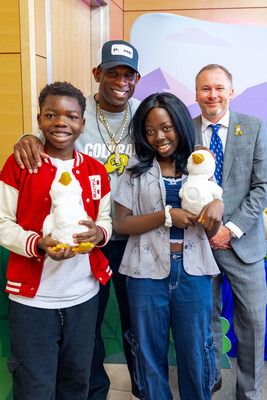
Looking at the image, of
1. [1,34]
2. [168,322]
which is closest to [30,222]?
[168,322]

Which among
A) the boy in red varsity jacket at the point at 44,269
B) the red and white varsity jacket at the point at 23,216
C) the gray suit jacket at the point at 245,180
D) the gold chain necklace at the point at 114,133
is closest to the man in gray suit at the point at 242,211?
the gray suit jacket at the point at 245,180

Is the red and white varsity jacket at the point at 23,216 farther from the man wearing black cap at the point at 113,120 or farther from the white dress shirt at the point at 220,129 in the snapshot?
the white dress shirt at the point at 220,129

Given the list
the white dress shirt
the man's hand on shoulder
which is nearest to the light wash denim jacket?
the man's hand on shoulder

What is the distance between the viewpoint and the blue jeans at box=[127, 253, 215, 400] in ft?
4.91

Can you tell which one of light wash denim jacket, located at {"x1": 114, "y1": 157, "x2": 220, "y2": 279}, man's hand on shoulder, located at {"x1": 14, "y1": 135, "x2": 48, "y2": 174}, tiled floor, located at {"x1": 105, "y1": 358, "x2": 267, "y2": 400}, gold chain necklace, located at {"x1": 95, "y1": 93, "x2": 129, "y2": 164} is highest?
gold chain necklace, located at {"x1": 95, "y1": 93, "x2": 129, "y2": 164}

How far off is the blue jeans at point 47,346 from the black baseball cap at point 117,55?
992 millimetres

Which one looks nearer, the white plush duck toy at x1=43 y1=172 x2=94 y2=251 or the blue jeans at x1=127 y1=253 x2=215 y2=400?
the white plush duck toy at x1=43 y1=172 x2=94 y2=251

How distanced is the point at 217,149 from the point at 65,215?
933 millimetres

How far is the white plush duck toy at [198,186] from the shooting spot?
4.55 ft

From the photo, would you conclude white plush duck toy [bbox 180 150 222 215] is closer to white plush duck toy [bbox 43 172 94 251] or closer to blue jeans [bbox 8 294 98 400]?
white plush duck toy [bbox 43 172 94 251]

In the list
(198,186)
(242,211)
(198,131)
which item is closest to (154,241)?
(198,186)

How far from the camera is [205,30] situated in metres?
3.65

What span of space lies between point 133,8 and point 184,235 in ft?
9.80

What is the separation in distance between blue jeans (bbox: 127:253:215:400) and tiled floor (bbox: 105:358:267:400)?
0.61m
